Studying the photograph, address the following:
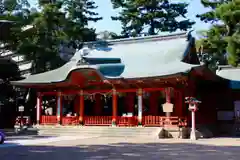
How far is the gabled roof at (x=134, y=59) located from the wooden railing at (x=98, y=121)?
247 centimetres

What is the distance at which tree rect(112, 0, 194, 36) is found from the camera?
35719mm

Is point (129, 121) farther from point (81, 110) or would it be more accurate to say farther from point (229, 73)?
point (229, 73)

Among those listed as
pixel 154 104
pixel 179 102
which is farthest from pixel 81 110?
pixel 179 102

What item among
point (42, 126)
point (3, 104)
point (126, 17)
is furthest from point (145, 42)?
point (126, 17)

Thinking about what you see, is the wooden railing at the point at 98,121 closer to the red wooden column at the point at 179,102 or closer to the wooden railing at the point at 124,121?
the wooden railing at the point at 124,121

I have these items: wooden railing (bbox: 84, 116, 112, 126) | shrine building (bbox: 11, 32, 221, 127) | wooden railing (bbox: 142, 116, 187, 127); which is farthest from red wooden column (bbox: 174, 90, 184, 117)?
wooden railing (bbox: 84, 116, 112, 126)

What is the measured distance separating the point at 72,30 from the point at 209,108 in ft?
44.3

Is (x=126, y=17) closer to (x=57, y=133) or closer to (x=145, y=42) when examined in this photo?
(x=145, y=42)

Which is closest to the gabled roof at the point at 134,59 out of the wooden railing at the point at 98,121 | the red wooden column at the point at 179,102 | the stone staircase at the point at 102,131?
the red wooden column at the point at 179,102

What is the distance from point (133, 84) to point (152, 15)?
17.5 metres

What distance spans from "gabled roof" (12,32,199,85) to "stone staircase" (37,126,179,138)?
266cm

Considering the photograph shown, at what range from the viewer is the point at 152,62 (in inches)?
804

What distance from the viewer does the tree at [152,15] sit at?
3572 centimetres

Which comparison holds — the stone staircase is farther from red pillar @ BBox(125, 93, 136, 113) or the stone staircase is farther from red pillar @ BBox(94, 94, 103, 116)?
red pillar @ BBox(94, 94, 103, 116)
